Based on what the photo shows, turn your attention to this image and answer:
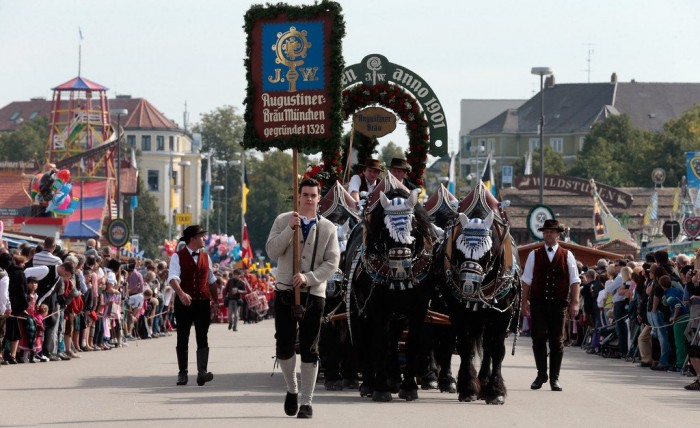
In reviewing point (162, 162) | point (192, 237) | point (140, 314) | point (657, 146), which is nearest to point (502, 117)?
point (162, 162)

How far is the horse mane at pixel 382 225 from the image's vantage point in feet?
54.1

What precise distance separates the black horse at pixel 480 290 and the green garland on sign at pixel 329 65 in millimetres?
1796

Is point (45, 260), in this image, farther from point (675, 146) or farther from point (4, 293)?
point (675, 146)

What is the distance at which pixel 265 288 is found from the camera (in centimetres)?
5797

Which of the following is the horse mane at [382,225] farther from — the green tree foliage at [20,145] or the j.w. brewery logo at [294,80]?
the green tree foliage at [20,145]

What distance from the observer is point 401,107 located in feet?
73.4

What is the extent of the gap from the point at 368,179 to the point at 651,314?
19.8ft

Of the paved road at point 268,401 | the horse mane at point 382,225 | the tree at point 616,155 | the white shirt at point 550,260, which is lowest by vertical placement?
the paved road at point 268,401

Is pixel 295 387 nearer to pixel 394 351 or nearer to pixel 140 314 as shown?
pixel 394 351

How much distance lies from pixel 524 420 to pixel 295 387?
208 centimetres

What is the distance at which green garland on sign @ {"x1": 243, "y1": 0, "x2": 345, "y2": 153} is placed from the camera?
15.9 meters

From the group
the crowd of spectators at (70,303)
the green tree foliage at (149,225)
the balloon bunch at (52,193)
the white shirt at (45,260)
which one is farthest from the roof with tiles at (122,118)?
the white shirt at (45,260)

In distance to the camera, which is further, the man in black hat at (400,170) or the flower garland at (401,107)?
the flower garland at (401,107)

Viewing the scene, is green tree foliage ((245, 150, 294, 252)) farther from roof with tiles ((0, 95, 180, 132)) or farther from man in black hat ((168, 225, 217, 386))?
man in black hat ((168, 225, 217, 386))
